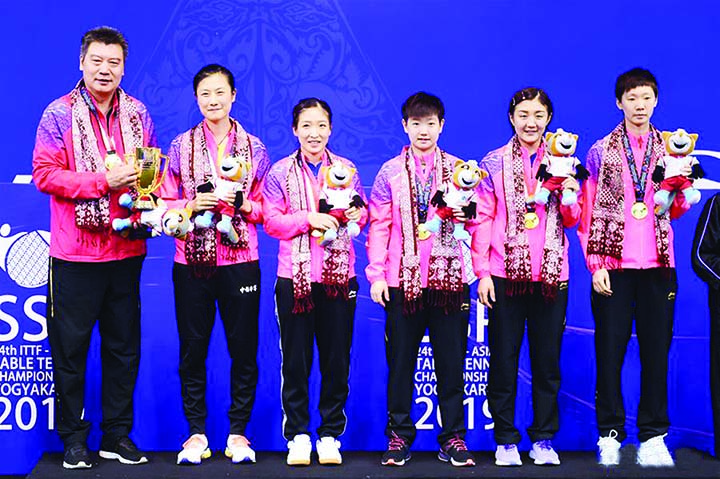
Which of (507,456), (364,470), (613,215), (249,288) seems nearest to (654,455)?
(507,456)

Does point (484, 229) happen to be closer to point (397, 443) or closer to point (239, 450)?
point (397, 443)

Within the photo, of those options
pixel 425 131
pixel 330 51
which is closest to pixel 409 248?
pixel 425 131

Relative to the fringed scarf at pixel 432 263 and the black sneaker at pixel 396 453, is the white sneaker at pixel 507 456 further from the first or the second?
the fringed scarf at pixel 432 263

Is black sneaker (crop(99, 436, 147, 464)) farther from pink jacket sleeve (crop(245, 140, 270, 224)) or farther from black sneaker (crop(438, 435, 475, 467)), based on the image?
black sneaker (crop(438, 435, 475, 467))

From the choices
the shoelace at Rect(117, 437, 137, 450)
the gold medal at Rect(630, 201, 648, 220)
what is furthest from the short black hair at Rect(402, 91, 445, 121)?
the shoelace at Rect(117, 437, 137, 450)

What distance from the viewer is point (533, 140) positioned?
414 cm

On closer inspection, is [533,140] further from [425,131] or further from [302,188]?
[302,188]

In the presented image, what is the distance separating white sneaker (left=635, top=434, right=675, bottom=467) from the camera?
420cm

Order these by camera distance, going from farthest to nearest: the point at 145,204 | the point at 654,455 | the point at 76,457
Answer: the point at 654,455
the point at 76,457
the point at 145,204

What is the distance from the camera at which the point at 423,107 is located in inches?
161

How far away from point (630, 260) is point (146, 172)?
2.20 metres

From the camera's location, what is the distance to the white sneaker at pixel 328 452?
4.12 m

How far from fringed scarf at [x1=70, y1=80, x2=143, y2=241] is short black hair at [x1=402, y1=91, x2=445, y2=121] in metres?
1.22

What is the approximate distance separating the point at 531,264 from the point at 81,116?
82.6 inches
